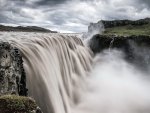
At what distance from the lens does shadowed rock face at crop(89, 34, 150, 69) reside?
40.4 m

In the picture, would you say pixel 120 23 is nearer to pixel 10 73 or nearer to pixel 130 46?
pixel 130 46

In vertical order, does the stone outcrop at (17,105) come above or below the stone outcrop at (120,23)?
below

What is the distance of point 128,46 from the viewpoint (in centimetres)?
4091

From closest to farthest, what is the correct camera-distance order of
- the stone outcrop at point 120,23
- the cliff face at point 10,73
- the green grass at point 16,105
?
the green grass at point 16,105, the cliff face at point 10,73, the stone outcrop at point 120,23

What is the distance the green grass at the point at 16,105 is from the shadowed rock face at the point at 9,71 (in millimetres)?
4655

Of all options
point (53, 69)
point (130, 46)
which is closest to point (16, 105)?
point (53, 69)

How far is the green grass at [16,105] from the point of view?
30.9 ft

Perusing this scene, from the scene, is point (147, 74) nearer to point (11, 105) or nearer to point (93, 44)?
point (93, 44)

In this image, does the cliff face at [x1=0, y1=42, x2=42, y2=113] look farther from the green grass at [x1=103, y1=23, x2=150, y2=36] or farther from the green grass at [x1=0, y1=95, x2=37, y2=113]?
the green grass at [x1=103, y1=23, x2=150, y2=36]

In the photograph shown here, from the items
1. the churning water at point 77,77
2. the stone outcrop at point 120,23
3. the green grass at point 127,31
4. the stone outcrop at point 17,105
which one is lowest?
the churning water at point 77,77

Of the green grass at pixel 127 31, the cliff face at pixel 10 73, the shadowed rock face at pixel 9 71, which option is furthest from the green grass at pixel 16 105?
the green grass at pixel 127 31

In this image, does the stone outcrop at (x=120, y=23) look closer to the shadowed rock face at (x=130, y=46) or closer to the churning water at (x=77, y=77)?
the shadowed rock face at (x=130, y=46)

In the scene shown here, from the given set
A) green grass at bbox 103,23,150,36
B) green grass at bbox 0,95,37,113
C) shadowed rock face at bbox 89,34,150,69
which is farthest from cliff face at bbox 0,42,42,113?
green grass at bbox 103,23,150,36

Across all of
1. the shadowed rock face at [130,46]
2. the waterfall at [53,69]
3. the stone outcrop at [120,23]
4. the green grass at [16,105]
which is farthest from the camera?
the stone outcrop at [120,23]
